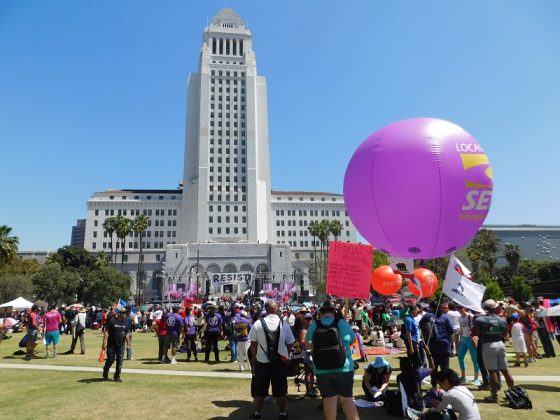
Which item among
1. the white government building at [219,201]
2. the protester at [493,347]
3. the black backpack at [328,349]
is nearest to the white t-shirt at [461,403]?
the black backpack at [328,349]

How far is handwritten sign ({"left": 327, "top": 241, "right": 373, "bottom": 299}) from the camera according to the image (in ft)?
32.3

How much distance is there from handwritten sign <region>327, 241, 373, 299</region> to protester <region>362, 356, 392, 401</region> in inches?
68.9

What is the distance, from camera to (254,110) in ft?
349

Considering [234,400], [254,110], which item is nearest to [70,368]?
[234,400]

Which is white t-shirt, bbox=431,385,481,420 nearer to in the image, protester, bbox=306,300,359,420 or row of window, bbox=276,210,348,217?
protester, bbox=306,300,359,420

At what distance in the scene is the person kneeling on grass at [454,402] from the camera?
18.2 ft

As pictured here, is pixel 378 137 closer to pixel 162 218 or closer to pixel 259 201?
pixel 259 201

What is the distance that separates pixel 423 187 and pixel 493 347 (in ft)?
12.6

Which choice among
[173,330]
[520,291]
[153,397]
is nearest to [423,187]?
[153,397]

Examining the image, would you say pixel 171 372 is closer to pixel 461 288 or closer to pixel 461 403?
pixel 461 288

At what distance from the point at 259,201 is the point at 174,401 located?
315ft

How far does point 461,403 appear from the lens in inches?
221

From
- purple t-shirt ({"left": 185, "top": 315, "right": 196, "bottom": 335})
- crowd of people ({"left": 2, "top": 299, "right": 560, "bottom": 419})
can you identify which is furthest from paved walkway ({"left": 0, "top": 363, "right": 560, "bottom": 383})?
purple t-shirt ({"left": 185, "top": 315, "right": 196, "bottom": 335})

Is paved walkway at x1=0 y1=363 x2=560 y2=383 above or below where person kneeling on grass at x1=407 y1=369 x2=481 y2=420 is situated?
below
